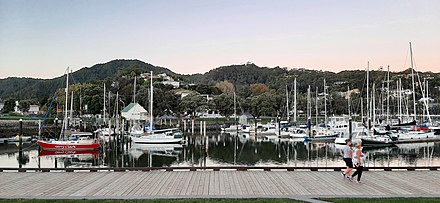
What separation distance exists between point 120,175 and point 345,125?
4428 centimetres

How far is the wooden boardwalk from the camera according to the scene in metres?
12.0

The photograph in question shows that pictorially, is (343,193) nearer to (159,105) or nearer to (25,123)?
(25,123)

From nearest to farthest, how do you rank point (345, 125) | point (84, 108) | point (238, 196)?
point (238, 196) → point (345, 125) → point (84, 108)

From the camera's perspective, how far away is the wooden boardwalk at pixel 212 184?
39.5 feet

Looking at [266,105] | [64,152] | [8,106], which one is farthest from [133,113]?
[8,106]

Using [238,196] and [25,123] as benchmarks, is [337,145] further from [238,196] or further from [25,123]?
[25,123]

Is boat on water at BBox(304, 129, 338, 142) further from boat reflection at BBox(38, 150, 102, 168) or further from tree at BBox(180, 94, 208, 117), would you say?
tree at BBox(180, 94, 208, 117)

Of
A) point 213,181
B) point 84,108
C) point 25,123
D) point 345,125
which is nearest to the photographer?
point 213,181

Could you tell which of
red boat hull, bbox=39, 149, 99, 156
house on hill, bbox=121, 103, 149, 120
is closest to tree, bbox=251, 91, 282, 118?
house on hill, bbox=121, 103, 149, 120

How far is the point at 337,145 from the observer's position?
46.0 meters

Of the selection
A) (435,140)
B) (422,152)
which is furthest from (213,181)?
(435,140)

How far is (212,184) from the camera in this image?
1370 centimetres

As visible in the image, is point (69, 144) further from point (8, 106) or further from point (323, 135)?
point (8, 106)

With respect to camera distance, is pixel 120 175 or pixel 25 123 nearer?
pixel 120 175
